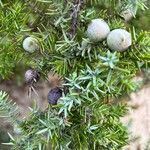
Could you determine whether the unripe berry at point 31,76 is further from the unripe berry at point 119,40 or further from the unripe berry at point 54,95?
the unripe berry at point 119,40

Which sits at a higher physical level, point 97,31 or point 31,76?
point 97,31

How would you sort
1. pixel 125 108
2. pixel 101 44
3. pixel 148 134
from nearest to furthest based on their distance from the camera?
pixel 101 44
pixel 125 108
pixel 148 134

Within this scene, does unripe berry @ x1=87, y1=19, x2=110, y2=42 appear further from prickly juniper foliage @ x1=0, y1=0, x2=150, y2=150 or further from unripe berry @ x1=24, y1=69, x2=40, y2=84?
unripe berry @ x1=24, y1=69, x2=40, y2=84

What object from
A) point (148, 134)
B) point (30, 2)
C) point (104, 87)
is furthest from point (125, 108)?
point (148, 134)

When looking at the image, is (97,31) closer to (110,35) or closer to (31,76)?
(110,35)

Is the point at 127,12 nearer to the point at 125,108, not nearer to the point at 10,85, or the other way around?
the point at 125,108

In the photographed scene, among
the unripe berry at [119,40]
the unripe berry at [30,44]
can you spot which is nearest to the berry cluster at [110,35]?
the unripe berry at [119,40]

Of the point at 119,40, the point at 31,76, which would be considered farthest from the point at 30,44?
the point at 119,40
